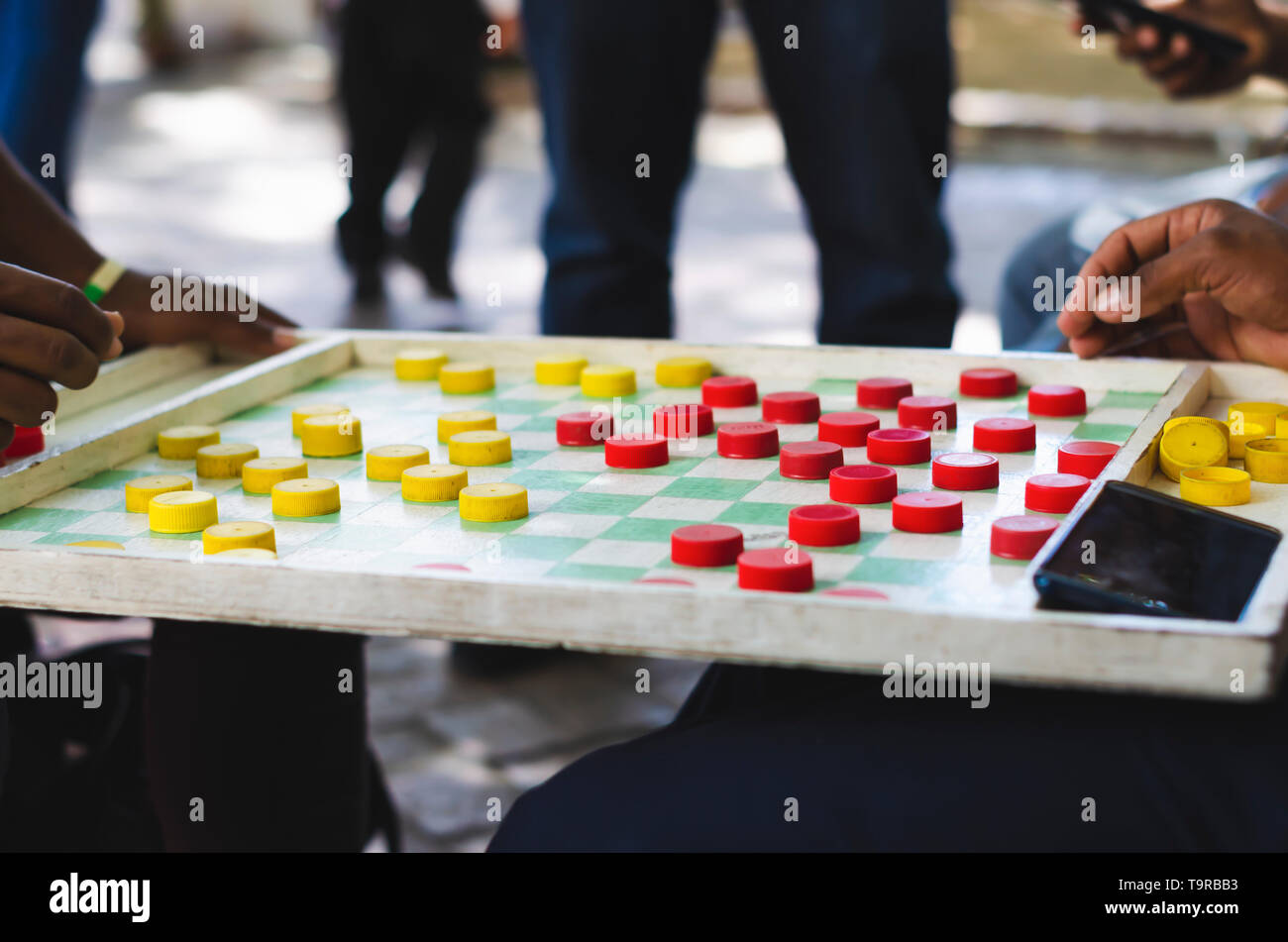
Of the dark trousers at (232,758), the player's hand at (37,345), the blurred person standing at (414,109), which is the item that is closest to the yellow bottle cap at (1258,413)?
the dark trousers at (232,758)

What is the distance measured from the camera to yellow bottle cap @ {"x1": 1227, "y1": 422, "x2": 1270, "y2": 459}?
1.06m

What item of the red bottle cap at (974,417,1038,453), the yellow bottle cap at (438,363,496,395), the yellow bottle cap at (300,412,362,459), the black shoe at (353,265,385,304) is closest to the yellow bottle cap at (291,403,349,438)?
the yellow bottle cap at (300,412,362,459)

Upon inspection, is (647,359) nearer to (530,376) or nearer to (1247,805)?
(530,376)

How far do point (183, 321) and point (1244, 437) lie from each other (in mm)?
1021

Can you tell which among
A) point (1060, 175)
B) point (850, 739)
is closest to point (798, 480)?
point (850, 739)

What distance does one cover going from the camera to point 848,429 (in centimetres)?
113

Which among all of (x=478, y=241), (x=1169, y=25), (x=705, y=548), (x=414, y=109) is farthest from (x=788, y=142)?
(x=478, y=241)

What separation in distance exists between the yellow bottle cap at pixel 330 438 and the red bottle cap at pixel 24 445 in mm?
218

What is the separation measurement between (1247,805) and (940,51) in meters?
1.26

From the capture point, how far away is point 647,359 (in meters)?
1.42

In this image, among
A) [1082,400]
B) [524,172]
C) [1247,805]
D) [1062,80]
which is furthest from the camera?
[1062,80]

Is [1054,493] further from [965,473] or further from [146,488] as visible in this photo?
[146,488]

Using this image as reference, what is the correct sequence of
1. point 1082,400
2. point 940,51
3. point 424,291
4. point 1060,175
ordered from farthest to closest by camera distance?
point 1060,175 < point 424,291 < point 940,51 < point 1082,400

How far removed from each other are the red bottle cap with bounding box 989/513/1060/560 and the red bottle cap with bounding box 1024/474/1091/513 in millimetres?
66
